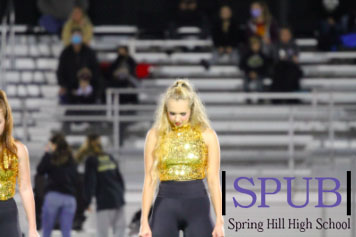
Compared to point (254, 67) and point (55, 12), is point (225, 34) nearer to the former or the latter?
point (254, 67)

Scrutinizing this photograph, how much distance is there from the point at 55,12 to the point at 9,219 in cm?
1064

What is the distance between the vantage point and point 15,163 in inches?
282

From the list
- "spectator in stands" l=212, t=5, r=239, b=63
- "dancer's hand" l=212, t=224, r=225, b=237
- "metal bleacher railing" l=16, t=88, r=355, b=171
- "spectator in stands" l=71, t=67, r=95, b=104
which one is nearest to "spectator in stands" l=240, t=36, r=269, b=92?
"metal bleacher railing" l=16, t=88, r=355, b=171

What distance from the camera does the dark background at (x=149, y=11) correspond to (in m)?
19.0

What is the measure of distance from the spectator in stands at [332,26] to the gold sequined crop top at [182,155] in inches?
398

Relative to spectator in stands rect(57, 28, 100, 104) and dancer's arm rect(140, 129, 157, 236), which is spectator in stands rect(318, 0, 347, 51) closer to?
spectator in stands rect(57, 28, 100, 104)

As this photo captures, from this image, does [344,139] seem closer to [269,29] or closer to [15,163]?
[269,29]

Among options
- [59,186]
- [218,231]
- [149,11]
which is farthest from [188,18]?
[218,231]

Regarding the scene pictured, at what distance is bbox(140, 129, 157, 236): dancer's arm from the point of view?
23.9ft

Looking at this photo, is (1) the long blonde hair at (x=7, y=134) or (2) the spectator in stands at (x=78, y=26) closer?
(1) the long blonde hair at (x=7, y=134)

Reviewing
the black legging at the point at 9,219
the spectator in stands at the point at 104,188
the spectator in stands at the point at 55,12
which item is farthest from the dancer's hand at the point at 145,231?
the spectator in stands at the point at 55,12

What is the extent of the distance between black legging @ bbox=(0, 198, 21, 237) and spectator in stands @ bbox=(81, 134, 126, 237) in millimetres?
4933

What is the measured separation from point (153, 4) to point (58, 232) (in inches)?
316

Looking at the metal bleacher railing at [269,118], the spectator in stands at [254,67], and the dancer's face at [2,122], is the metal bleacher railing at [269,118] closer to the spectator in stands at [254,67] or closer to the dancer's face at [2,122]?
the spectator in stands at [254,67]
